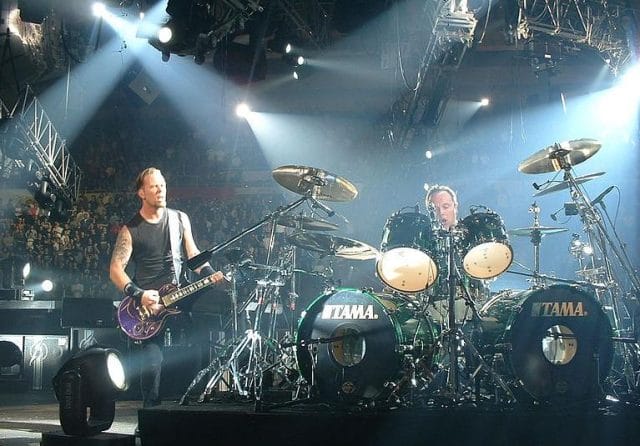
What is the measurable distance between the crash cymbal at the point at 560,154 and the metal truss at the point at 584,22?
8.45 feet

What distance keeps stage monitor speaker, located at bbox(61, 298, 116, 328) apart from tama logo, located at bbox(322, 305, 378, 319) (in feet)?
12.4

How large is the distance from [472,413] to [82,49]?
7.36 meters

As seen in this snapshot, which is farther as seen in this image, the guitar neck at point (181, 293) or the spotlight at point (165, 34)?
the spotlight at point (165, 34)

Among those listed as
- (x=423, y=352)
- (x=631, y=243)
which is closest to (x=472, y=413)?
(x=423, y=352)

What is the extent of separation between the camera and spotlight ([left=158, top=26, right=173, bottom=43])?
562cm

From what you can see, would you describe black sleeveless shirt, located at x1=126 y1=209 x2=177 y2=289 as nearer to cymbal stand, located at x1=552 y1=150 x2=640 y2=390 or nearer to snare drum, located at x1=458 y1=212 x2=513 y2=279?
snare drum, located at x1=458 y1=212 x2=513 y2=279

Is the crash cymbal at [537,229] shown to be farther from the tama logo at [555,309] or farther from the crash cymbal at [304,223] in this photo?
the crash cymbal at [304,223]

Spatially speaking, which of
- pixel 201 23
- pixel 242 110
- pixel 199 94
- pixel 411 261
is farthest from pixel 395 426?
pixel 199 94

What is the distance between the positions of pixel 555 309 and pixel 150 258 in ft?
7.97

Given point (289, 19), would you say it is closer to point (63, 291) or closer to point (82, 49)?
point (82, 49)

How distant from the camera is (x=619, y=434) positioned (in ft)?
10.7

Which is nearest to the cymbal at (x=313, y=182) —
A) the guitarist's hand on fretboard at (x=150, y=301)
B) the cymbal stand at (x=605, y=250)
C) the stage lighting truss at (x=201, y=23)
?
the guitarist's hand on fretboard at (x=150, y=301)

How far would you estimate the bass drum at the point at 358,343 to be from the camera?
3.68 m

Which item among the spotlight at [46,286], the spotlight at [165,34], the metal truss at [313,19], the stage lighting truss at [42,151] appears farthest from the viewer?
the spotlight at [46,286]
